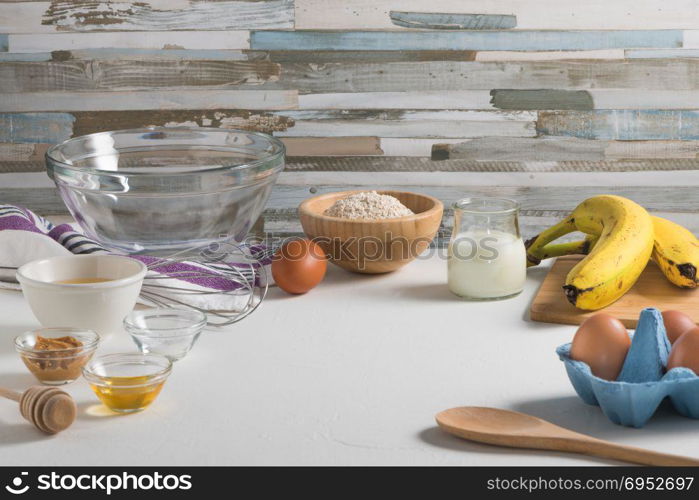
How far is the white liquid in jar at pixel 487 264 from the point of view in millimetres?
1383

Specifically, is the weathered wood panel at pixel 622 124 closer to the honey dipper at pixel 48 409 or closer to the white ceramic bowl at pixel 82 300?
the white ceramic bowl at pixel 82 300

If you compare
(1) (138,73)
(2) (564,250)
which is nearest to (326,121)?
(1) (138,73)

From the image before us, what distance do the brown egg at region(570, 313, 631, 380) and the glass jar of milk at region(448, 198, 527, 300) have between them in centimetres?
42

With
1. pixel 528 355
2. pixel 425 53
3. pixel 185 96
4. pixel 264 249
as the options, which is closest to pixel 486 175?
pixel 425 53

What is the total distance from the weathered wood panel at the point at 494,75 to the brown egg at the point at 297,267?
1165 millimetres

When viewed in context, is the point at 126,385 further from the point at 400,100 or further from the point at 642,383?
the point at 400,100

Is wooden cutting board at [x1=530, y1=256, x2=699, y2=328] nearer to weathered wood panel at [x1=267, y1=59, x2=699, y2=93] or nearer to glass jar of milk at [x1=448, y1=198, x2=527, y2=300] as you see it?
glass jar of milk at [x1=448, y1=198, x2=527, y2=300]

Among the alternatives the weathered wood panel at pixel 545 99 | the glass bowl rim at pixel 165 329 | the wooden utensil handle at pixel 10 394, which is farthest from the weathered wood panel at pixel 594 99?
the wooden utensil handle at pixel 10 394

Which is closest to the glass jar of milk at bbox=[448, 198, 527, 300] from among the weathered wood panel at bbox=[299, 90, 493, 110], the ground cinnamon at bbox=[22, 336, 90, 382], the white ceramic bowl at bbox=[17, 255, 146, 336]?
the white ceramic bowl at bbox=[17, 255, 146, 336]

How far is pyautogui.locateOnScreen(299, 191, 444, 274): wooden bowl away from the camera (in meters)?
1.47

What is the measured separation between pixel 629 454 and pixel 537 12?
6.01 ft

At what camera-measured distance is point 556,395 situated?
40.1 inches

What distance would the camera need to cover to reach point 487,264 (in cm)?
138

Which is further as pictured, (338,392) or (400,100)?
(400,100)
